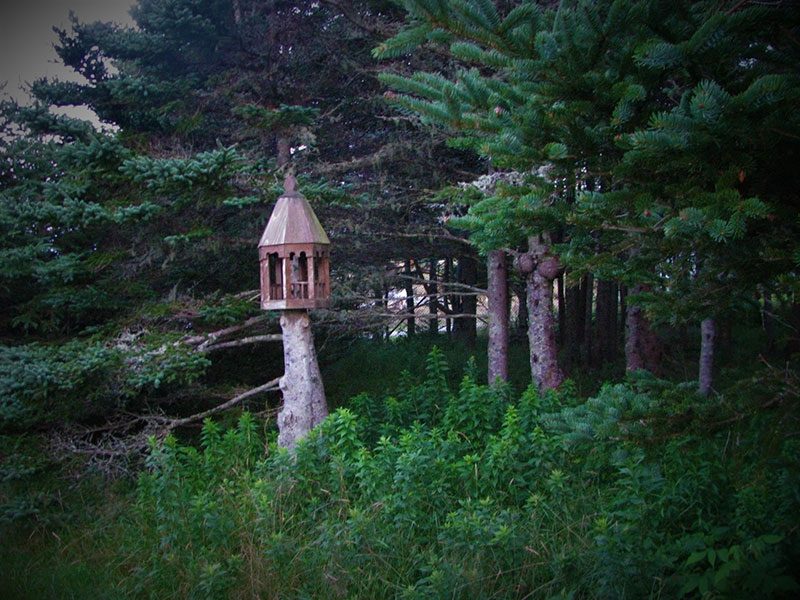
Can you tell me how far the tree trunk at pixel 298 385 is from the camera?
745cm

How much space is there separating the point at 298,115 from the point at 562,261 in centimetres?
575

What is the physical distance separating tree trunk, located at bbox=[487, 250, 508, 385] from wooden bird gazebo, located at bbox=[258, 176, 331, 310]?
150 inches

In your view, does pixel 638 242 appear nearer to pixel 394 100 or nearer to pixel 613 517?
pixel 394 100

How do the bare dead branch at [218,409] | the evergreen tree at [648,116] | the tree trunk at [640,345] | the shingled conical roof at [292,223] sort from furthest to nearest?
1. the tree trunk at [640,345]
2. the bare dead branch at [218,409]
3. the shingled conical roof at [292,223]
4. the evergreen tree at [648,116]

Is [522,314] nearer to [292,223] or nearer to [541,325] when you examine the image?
[541,325]

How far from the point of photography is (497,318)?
406 inches

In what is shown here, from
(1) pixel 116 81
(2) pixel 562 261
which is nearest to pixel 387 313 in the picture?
(1) pixel 116 81

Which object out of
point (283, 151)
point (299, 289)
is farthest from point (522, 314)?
point (299, 289)

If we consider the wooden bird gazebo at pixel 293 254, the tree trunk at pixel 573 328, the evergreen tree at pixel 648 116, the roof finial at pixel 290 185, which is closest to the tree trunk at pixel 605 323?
the tree trunk at pixel 573 328

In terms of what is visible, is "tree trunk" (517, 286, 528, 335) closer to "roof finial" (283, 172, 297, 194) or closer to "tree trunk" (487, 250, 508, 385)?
"tree trunk" (487, 250, 508, 385)

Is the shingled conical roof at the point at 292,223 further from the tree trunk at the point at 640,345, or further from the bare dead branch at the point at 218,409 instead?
the tree trunk at the point at 640,345

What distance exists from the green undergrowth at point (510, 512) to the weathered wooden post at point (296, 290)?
3.30 ft

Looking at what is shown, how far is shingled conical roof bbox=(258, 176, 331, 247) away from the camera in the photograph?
7.18 metres

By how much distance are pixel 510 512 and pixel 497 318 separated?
18.7ft
